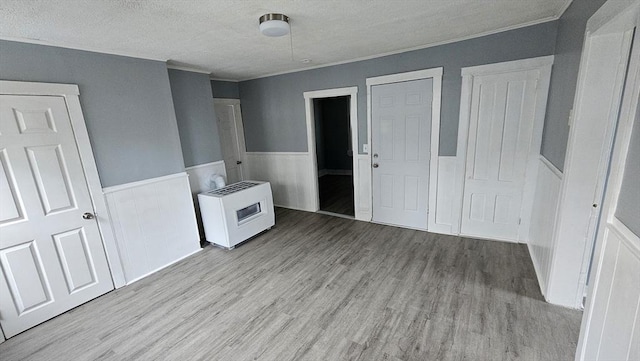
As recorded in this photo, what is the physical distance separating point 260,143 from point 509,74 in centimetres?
385

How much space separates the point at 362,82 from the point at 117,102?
2.91 metres

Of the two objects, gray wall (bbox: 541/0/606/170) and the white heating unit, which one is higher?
gray wall (bbox: 541/0/606/170)

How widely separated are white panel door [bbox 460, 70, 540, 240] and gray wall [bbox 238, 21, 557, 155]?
21cm

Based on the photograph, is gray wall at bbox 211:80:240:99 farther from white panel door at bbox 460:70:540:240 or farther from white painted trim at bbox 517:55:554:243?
white painted trim at bbox 517:55:554:243

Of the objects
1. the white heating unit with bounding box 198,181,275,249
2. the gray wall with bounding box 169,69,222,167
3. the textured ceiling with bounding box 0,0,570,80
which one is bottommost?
the white heating unit with bounding box 198,181,275,249

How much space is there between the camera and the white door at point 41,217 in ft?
6.85

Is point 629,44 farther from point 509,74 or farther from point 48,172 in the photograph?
point 48,172

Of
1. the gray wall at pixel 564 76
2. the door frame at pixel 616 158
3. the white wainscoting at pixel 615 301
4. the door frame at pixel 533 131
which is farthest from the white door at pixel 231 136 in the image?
the white wainscoting at pixel 615 301

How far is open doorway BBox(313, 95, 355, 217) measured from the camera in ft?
22.5

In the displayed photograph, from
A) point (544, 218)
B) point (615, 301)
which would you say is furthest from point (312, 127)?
point (615, 301)

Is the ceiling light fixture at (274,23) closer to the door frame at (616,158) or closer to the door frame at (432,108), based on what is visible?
the door frame at (432,108)

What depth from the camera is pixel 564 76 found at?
218 centimetres

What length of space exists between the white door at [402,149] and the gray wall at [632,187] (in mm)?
2318

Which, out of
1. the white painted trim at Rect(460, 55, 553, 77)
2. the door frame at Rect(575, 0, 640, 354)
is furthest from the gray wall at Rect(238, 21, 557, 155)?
the door frame at Rect(575, 0, 640, 354)
